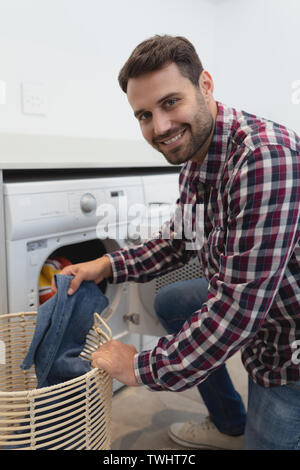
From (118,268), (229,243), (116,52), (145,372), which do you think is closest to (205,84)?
(229,243)

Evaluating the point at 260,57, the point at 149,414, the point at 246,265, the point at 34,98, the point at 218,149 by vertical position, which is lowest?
the point at 149,414

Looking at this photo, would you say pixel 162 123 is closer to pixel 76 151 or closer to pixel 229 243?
pixel 229 243

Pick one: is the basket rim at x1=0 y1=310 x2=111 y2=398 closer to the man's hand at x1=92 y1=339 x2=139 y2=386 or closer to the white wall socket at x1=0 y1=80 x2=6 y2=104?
the man's hand at x1=92 y1=339 x2=139 y2=386

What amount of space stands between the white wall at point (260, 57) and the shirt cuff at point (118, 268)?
1774 mm

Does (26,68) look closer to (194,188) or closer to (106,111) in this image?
(106,111)

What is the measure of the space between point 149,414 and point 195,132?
1.04m

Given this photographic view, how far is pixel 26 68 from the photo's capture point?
170cm

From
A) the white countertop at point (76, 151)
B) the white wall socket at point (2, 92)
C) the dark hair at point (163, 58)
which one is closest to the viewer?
the dark hair at point (163, 58)

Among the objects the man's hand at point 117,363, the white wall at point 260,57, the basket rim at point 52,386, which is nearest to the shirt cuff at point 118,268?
the basket rim at point 52,386

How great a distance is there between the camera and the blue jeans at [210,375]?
46.2 inches

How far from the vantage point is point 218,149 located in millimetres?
874

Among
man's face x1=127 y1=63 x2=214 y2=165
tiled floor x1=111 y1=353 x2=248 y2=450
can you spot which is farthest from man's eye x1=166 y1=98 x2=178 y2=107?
tiled floor x1=111 y1=353 x2=248 y2=450

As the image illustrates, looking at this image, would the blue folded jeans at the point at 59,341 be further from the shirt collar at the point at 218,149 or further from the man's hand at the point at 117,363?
the shirt collar at the point at 218,149
